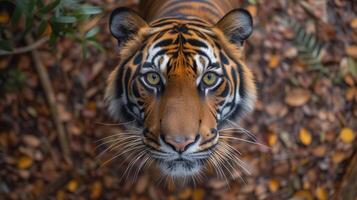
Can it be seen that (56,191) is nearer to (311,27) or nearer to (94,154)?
(94,154)

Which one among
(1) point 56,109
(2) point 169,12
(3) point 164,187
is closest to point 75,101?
(1) point 56,109

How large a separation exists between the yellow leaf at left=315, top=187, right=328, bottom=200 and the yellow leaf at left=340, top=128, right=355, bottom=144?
214 millimetres

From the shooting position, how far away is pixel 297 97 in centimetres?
241

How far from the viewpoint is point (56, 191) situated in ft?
Answer: 7.72

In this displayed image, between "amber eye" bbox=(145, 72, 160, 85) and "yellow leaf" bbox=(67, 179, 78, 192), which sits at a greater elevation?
"amber eye" bbox=(145, 72, 160, 85)

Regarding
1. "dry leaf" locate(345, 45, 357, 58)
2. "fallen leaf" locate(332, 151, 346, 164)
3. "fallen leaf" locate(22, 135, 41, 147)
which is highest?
"dry leaf" locate(345, 45, 357, 58)

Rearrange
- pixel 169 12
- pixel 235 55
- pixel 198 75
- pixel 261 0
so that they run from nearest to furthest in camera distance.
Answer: pixel 198 75
pixel 235 55
pixel 169 12
pixel 261 0

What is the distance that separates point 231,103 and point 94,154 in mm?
812

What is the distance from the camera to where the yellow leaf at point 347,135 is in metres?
2.40

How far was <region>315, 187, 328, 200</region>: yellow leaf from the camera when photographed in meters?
2.38

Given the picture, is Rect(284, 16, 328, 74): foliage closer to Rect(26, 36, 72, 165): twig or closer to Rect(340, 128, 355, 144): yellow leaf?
Rect(340, 128, 355, 144): yellow leaf

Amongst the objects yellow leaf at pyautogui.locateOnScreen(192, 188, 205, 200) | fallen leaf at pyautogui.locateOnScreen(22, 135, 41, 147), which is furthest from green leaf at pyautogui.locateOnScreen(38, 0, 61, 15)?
yellow leaf at pyautogui.locateOnScreen(192, 188, 205, 200)

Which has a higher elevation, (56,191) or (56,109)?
(56,109)

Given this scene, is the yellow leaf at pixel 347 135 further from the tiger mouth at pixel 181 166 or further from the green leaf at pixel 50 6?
the green leaf at pixel 50 6
